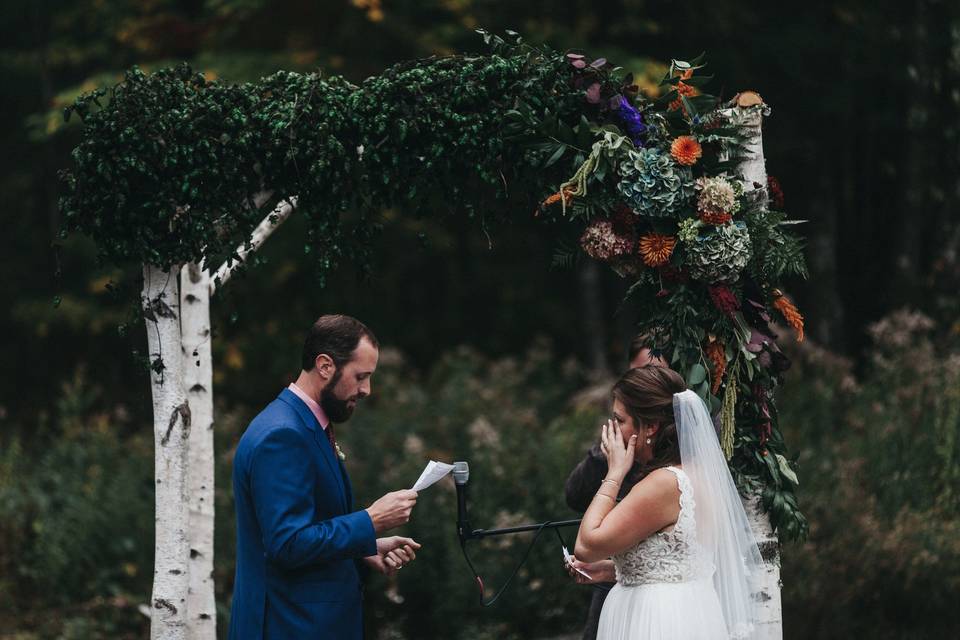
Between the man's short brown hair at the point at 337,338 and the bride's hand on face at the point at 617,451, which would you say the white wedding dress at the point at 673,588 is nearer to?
the bride's hand on face at the point at 617,451

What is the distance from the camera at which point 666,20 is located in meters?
12.0

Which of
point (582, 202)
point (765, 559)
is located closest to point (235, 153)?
point (582, 202)

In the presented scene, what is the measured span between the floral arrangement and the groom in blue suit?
1062mm

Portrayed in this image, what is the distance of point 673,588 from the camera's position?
394 cm

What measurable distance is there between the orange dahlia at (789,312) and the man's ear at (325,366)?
1.72 meters

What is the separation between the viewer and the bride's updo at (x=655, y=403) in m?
3.89

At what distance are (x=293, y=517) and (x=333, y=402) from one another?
17.3 inches

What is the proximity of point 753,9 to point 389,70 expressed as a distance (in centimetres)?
919

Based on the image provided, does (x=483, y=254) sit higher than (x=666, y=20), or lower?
lower

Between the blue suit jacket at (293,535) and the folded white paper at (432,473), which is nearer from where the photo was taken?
the blue suit jacket at (293,535)

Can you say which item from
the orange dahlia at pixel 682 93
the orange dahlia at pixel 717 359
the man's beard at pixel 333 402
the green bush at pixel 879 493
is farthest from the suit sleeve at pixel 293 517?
the green bush at pixel 879 493

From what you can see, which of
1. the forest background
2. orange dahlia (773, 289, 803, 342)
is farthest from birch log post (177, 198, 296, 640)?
orange dahlia (773, 289, 803, 342)

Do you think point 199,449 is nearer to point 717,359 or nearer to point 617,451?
point 617,451

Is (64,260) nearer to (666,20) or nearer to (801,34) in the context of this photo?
(666,20)
